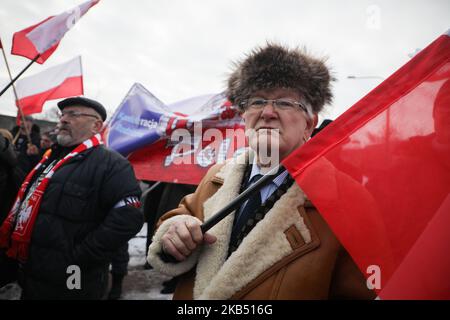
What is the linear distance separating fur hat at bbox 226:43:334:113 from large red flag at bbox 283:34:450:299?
37 centimetres

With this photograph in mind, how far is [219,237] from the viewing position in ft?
3.97

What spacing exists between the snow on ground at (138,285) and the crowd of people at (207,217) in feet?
3.96

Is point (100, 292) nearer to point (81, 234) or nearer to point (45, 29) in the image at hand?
point (81, 234)

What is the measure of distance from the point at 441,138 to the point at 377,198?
0.31 m

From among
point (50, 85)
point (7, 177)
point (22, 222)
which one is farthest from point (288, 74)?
point (50, 85)

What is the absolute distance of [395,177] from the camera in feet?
3.06

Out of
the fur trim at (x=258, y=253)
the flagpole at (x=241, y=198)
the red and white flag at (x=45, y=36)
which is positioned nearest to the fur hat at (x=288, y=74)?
the flagpole at (x=241, y=198)

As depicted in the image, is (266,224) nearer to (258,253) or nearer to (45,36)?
(258,253)

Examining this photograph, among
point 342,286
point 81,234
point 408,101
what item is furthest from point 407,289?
point 81,234

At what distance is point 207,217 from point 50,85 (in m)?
3.90

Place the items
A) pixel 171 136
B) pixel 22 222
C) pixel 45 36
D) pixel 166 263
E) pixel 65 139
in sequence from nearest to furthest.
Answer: pixel 166 263, pixel 22 222, pixel 65 139, pixel 45 36, pixel 171 136

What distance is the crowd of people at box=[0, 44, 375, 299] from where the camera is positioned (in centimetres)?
102

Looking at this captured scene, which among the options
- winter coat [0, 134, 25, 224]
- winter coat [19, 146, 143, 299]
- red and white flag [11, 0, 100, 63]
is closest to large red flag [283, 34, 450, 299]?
winter coat [19, 146, 143, 299]
